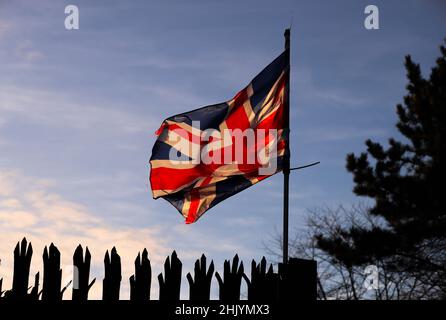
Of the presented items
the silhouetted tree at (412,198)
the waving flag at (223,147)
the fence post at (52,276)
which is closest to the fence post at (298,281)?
the fence post at (52,276)

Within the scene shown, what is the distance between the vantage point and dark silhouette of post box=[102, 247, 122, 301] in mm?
6668

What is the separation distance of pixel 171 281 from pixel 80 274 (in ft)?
2.85

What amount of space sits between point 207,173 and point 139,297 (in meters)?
3.41

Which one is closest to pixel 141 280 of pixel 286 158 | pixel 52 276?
pixel 52 276

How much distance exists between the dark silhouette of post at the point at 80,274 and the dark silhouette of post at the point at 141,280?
1.40ft

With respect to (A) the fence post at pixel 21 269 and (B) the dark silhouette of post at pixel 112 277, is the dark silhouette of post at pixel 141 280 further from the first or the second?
(A) the fence post at pixel 21 269

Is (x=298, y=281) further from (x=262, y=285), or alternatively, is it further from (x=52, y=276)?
(x=52, y=276)

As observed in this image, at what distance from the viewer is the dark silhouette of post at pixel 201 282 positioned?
6.68m

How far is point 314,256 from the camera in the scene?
30.9 m

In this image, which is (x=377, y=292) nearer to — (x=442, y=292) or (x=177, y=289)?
(x=442, y=292)

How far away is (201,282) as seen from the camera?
6.70 m

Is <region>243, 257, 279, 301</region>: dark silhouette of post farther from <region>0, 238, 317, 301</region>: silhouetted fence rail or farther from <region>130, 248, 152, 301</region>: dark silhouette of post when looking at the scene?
<region>130, 248, 152, 301</region>: dark silhouette of post

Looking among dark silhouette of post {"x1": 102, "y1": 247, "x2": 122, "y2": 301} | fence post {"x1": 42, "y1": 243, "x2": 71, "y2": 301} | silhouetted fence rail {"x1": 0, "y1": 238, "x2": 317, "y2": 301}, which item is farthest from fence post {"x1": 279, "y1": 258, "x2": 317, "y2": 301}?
fence post {"x1": 42, "y1": 243, "x2": 71, "y2": 301}
